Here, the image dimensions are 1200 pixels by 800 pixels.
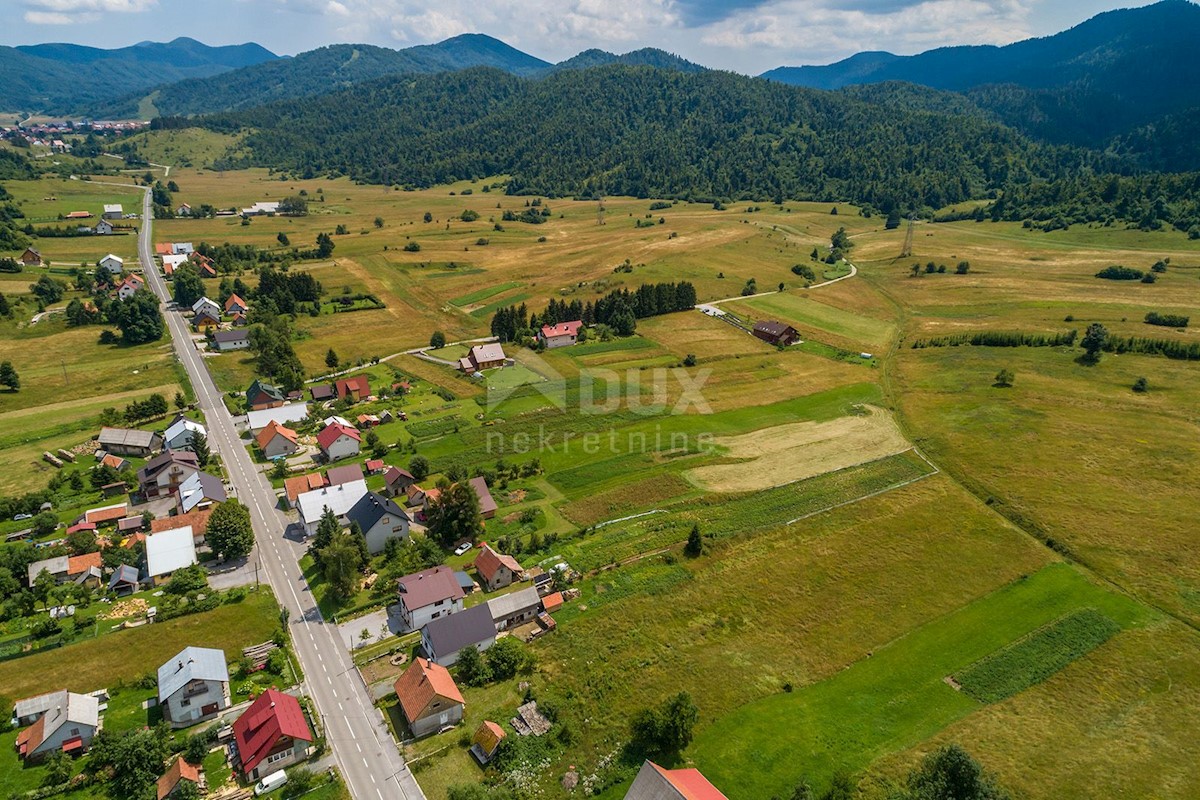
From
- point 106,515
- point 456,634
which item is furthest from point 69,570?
point 456,634

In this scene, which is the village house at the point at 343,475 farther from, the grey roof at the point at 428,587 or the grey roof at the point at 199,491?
the grey roof at the point at 428,587

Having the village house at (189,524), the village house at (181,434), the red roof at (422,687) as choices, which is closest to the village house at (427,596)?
the red roof at (422,687)

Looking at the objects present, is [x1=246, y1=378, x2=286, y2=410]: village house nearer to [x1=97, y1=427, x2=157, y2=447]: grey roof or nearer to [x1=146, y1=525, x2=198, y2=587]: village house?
[x1=97, y1=427, x2=157, y2=447]: grey roof

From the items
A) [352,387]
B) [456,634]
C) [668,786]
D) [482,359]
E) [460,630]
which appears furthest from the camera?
[482,359]

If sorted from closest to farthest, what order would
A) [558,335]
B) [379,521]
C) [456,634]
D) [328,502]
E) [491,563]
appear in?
1. [456,634]
2. [491,563]
3. [379,521]
4. [328,502]
5. [558,335]

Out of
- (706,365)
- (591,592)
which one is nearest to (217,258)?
(706,365)

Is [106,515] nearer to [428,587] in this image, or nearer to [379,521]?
[379,521]

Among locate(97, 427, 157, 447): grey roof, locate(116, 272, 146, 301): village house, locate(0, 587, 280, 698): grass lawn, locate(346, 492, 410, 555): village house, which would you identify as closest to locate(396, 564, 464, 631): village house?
locate(346, 492, 410, 555): village house
